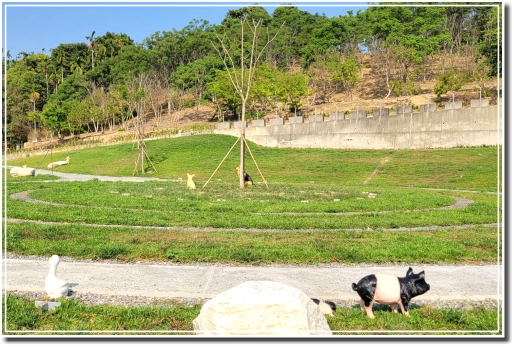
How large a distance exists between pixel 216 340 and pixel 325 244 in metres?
5.65

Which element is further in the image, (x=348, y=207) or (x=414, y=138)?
(x=414, y=138)

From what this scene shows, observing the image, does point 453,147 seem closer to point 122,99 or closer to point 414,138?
point 414,138

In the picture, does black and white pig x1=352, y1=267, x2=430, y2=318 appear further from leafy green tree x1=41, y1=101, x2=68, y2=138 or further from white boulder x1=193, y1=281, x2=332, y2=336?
leafy green tree x1=41, y1=101, x2=68, y2=138

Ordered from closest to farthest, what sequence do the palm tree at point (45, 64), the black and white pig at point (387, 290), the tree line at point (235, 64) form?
the black and white pig at point (387, 290)
the tree line at point (235, 64)
the palm tree at point (45, 64)

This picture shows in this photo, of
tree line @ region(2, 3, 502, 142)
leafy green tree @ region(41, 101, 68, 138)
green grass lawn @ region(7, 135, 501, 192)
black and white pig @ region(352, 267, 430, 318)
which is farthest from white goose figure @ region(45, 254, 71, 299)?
leafy green tree @ region(41, 101, 68, 138)

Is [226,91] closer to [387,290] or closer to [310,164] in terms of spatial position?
[310,164]

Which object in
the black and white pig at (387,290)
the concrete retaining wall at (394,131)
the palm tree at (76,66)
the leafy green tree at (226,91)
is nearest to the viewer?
the black and white pig at (387,290)

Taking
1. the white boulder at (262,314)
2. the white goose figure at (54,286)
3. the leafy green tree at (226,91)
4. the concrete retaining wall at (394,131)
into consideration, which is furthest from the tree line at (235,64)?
the white boulder at (262,314)

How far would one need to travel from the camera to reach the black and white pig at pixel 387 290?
222 inches

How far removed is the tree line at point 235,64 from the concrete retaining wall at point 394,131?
31.4 ft

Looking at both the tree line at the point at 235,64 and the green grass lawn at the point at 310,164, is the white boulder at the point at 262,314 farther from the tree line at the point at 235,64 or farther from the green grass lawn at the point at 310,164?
the tree line at the point at 235,64

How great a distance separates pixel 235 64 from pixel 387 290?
68281mm

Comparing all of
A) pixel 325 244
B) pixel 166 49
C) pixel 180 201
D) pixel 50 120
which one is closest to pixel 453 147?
pixel 180 201

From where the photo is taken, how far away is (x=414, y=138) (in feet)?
129
